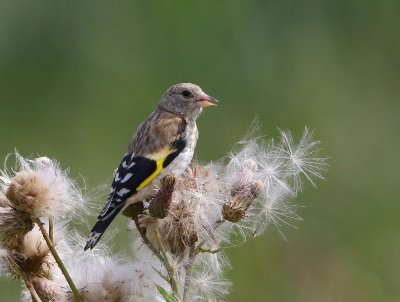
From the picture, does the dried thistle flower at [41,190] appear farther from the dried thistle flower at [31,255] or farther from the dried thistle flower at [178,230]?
the dried thistle flower at [178,230]

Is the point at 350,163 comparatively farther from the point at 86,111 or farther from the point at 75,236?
the point at 75,236

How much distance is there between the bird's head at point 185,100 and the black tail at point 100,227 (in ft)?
3.19

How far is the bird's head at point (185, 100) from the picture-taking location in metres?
4.15

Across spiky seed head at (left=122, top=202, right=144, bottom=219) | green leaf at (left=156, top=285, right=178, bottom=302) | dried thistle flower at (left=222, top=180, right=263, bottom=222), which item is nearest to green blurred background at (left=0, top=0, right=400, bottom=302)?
spiky seed head at (left=122, top=202, right=144, bottom=219)

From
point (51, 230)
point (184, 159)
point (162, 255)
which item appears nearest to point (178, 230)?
point (162, 255)

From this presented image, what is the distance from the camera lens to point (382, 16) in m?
7.78

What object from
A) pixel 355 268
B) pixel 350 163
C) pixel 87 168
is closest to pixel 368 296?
pixel 355 268

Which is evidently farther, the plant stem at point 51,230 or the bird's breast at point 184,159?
the bird's breast at point 184,159

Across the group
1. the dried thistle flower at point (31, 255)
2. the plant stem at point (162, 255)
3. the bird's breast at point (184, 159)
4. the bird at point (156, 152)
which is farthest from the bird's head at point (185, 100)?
the dried thistle flower at point (31, 255)

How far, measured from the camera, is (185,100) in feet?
13.7

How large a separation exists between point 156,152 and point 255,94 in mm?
3017

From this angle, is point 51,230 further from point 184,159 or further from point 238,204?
point 184,159

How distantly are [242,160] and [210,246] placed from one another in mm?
354

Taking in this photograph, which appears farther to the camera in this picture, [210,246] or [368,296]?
[368,296]
